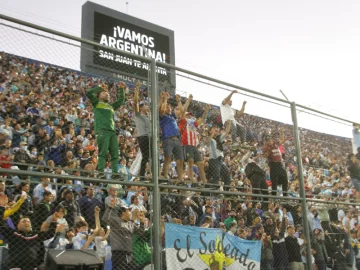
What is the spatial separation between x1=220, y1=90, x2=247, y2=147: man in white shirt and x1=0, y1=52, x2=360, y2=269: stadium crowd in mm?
15

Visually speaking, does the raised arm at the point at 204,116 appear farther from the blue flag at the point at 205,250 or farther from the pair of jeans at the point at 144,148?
the blue flag at the point at 205,250

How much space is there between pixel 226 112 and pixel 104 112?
5.63 ft

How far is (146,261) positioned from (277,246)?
10.6ft

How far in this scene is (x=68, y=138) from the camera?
577cm

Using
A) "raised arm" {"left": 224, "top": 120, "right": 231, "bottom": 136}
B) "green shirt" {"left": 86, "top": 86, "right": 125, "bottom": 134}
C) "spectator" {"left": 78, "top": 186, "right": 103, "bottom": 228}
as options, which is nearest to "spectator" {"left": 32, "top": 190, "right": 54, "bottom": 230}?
"spectator" {"left": 78, "top": 186, "right": 103, "bottom": 228}

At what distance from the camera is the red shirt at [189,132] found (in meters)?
6.35

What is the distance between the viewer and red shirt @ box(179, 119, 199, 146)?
20.8 feet

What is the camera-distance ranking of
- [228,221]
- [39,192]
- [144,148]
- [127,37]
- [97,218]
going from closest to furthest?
[144,148]
[97,218]
[39,192]
[228,221]
[127,37]

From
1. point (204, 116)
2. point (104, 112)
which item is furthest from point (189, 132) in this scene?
point (104, 112)

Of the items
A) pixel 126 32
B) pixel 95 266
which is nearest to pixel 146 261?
pixel 95 266

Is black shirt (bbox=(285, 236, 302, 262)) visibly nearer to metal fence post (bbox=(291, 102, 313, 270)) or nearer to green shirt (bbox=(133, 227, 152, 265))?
metal fence post (bbox=(291, 102, 313, 270))

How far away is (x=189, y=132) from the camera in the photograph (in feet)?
21.4

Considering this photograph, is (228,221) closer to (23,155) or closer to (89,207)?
(89,207)

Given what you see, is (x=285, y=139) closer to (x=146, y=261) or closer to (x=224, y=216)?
(x=224, y=216)
